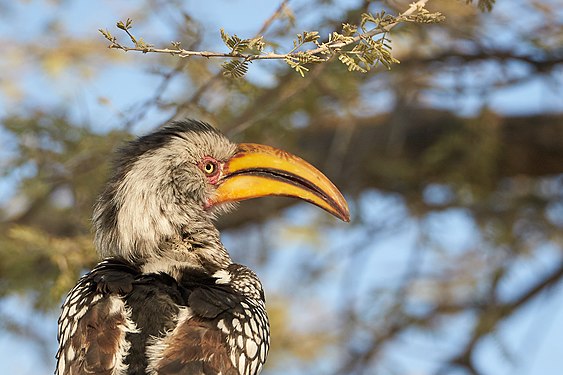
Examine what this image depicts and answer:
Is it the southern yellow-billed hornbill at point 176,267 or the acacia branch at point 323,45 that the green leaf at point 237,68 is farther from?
the southern yellow-billed hornbill at point 176,267

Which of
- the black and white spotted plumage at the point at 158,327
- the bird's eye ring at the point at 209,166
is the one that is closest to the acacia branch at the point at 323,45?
the black and white spotted plumage at the point at 158,327

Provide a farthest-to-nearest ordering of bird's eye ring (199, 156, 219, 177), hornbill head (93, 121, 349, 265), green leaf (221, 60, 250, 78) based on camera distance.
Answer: bird's eye ring (199, 156, 219, 177)
hornbill head (93, 121, 349, 265)
green leaf (221, 60, 250, 78)

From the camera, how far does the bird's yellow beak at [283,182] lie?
4125 millimetres

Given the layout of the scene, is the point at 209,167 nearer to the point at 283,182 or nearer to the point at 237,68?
the point at 283,182

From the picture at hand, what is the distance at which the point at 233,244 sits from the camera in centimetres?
800

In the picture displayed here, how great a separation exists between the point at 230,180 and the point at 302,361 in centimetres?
457

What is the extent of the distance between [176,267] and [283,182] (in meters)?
0.58

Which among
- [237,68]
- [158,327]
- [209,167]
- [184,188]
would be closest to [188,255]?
[184,188]

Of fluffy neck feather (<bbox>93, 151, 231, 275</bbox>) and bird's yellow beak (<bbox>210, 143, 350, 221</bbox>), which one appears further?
bird's yellow beak (<bbox>210, 143, 350, 221</bbox>)

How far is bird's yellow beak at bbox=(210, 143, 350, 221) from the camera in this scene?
4.12 meters

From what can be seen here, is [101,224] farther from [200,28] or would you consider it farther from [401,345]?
[401,345]

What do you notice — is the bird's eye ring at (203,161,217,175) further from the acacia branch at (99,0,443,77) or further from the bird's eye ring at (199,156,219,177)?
the acacia branch at (99,0,443,77)

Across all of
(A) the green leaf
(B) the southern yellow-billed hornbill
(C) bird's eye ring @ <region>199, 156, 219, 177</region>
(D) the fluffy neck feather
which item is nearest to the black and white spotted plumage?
(B) the southern yellow-billed hornbill

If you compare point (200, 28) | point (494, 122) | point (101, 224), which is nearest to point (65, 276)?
point (101, 224)
